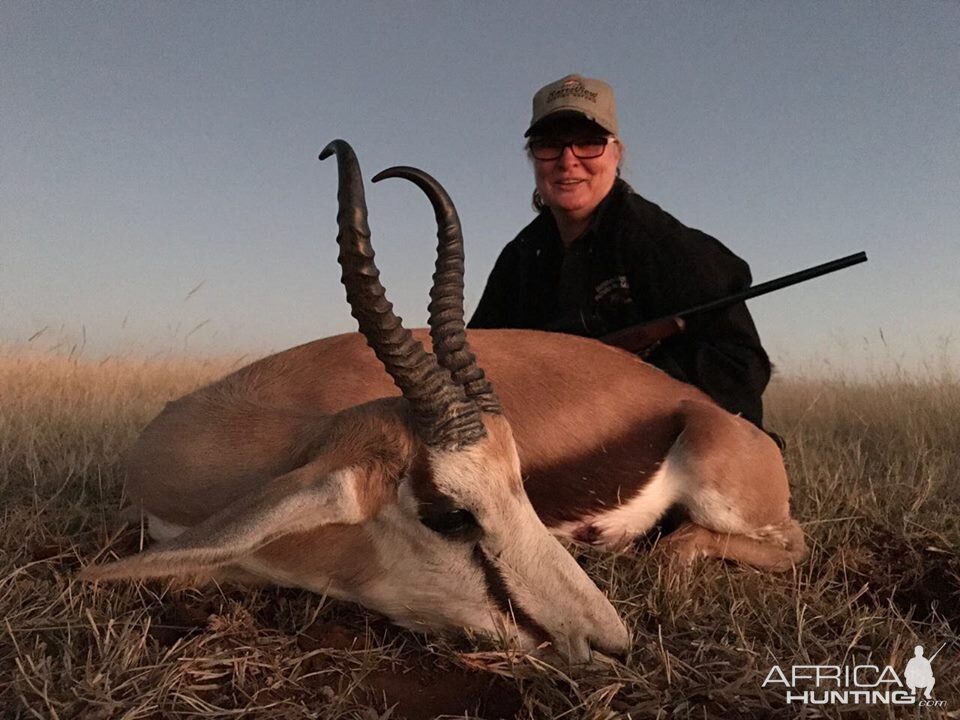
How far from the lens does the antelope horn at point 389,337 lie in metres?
2.13

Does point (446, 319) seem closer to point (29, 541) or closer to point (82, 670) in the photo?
point (82, 670)

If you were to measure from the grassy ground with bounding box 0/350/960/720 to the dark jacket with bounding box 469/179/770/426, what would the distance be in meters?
0.92

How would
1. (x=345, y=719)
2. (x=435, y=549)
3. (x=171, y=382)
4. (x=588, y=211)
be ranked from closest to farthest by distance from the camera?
(x=345, y=719), (x=435, y=549), (x=588, y=211), (x=171, y=382)

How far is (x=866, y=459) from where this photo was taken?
5.58 m

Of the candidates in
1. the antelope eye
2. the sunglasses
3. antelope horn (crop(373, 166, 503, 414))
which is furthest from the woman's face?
the antelope eye

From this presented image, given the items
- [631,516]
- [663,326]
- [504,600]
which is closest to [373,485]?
[504,600]

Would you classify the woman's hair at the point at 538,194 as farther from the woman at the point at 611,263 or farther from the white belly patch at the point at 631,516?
the white belly patch at the point at 631,516

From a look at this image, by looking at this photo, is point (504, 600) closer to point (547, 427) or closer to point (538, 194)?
point (547, 427)

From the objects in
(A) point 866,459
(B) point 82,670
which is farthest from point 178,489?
(A) point 866,459

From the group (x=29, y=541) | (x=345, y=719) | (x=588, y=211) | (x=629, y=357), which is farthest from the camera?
(x=588, y=211)

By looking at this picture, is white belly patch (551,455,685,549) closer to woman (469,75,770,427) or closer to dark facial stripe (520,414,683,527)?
dark facial stripe (520,414,683,527)

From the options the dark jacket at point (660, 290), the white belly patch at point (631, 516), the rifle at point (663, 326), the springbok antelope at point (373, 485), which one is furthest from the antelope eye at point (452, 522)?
the dark jacket at point (660, 290)

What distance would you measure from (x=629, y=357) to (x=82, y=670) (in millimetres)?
2844

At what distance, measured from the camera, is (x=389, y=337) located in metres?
2.24
